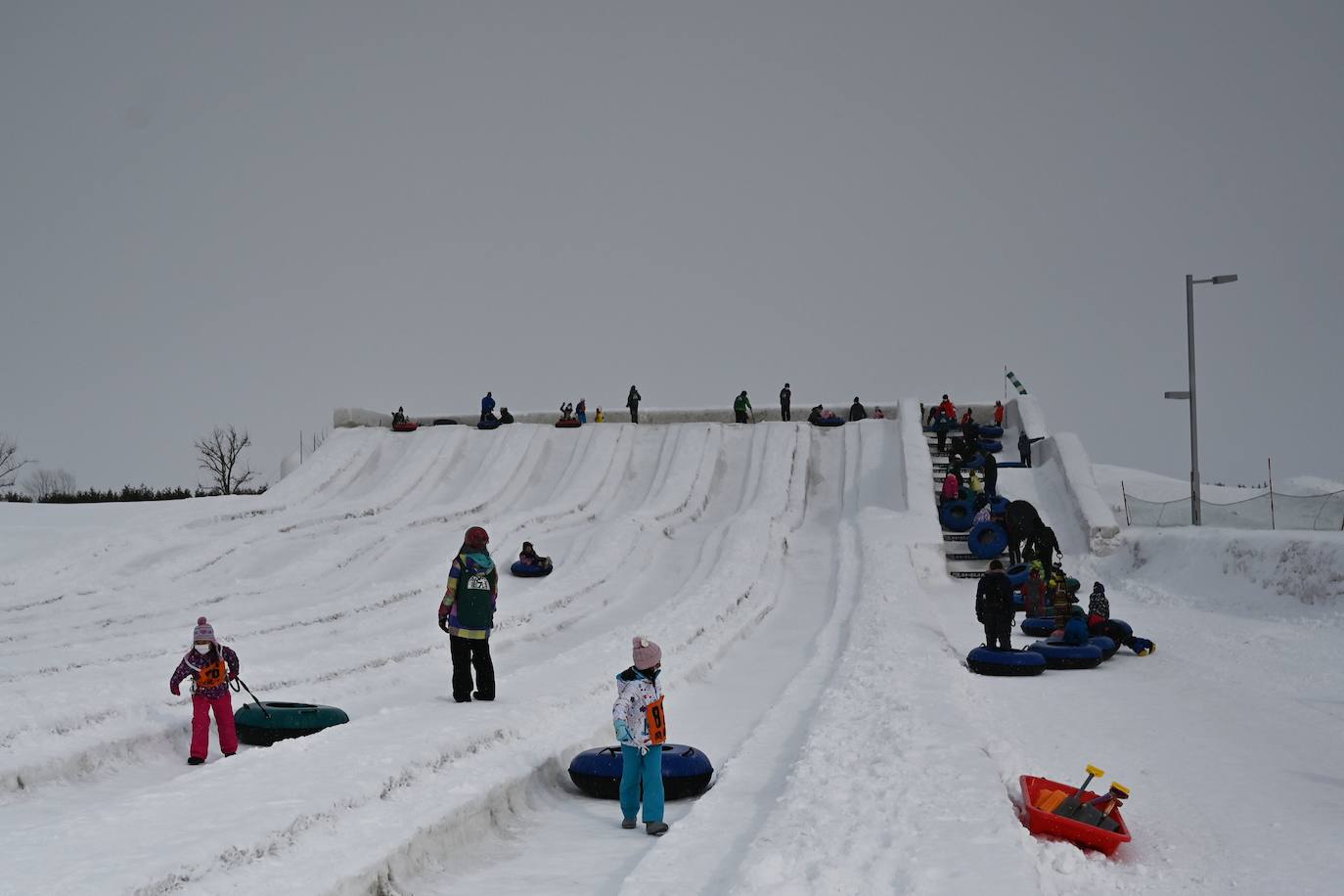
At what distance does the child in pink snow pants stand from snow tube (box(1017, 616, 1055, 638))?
33.6ft

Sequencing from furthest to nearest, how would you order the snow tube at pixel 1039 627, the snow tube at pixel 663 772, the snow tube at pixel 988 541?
the snow tube at pixel 988 541 → the snow tube at pixel 1039 627 → the snow tube at pixel 663 772

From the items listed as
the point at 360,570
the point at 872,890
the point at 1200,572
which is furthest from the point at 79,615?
the point at 1200,572

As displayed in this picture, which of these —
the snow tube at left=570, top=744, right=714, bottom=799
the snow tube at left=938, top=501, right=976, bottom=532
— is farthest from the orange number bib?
the snow tube at left=938, top=501, right=976, bottom=532

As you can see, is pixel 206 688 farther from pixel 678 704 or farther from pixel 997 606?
pixel 997 606

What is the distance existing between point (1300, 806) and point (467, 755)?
524 centimetres

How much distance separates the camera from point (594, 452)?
3062 centimetres

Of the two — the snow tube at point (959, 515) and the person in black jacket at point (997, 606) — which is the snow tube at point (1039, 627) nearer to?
the person in black jacket at point (997, 606)

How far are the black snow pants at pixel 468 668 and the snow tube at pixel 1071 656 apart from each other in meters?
6.22

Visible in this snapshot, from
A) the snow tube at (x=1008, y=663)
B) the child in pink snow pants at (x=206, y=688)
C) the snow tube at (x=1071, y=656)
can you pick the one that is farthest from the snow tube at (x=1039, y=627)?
the child in pink snow pants at (x=206, y=688)

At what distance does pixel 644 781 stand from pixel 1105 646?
8.02m

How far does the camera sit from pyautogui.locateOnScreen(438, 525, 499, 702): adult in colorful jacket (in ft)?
32.4

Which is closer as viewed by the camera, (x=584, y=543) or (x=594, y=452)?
(x=584, y=543)

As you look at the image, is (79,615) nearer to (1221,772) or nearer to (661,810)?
(661,810)

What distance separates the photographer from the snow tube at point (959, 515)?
23.3 meters
